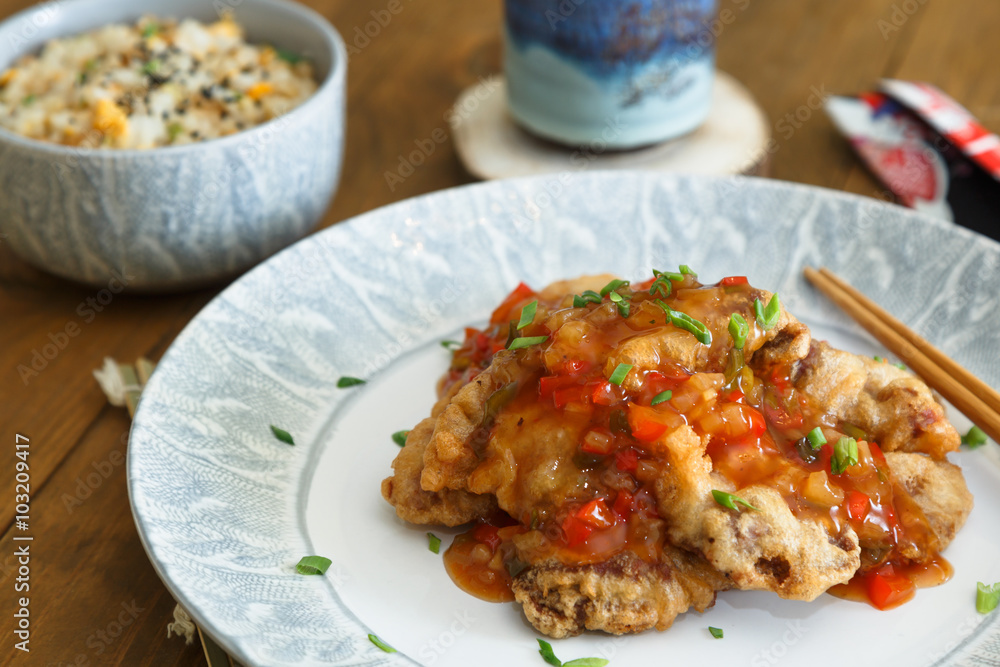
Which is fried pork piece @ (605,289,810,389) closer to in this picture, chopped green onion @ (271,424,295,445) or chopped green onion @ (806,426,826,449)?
chopped green onion @ (806,426,826,449)

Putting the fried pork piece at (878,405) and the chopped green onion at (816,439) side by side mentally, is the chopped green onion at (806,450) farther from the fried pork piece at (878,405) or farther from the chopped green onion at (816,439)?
the fried pork piece at (878,405)

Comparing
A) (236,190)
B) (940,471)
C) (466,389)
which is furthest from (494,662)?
(236,190)

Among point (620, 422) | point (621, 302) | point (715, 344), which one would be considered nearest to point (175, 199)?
point (621, 302)

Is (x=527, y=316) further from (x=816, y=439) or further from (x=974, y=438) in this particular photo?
(x=974, y=438)

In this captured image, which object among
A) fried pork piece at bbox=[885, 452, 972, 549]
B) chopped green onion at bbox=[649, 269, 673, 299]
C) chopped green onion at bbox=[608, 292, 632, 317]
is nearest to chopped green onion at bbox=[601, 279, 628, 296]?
chopped green onion at bbox=[608, 292, 632, 317]

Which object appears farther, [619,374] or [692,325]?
[692,325]

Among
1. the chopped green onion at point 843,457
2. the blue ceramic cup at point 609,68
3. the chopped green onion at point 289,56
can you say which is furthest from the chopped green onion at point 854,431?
the chopped green onion at point 289,56
